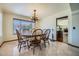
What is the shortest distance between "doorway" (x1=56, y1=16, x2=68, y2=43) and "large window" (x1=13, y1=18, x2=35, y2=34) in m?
0.61

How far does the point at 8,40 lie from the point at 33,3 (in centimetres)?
101

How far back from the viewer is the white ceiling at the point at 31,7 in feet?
7.35

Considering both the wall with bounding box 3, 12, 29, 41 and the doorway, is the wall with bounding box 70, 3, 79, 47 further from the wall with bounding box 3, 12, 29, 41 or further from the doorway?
the wall with bounding box 3, 12, 29, 41

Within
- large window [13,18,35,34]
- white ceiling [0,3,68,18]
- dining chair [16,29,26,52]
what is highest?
white ceiling [0,3,68,18]

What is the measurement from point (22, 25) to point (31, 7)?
0.46m

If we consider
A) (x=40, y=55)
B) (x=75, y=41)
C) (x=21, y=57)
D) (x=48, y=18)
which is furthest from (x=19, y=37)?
(x=75, y=41)

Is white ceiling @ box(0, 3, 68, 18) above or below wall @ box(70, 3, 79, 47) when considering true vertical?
above

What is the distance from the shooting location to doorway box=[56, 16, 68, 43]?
7.54 ft

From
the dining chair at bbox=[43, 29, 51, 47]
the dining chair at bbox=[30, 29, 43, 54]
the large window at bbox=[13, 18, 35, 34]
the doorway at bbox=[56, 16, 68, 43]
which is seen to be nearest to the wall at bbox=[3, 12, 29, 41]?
the large window at bbox=[13, 18, 35, 34]

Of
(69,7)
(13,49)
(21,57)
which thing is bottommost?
(21,57)

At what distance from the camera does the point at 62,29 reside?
2350 millimetres

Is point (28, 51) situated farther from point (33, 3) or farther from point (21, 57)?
point (33, 3)

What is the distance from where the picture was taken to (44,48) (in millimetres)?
2324

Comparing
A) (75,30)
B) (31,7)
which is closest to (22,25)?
(31,7)
